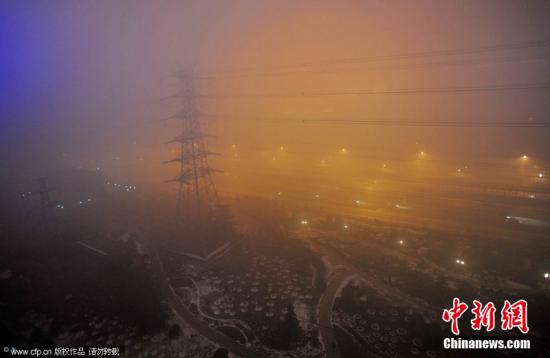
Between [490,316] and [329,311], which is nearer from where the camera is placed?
[490,316]

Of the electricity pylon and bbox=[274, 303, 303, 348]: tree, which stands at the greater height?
the electricity pylon

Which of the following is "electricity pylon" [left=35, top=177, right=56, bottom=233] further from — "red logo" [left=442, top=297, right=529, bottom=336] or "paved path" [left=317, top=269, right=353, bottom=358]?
"red logo" [left=442, top=297, right=529, bottom=336]


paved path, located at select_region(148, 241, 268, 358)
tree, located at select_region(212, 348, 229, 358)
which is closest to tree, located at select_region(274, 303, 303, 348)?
paved path, located at select_region(148, 241, 268, 358)

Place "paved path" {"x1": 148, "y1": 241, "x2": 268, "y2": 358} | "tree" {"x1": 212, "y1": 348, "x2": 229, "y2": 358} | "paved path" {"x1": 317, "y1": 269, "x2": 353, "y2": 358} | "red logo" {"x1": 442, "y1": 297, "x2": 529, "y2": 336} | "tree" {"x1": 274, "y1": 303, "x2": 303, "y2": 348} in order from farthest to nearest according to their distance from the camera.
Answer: "tree" {"x1": 274, "y1": 303, "x2": 303, "y2": 348} → "red logo" {"x1": 442, "y1": 297, "x2": 529, "y2": 336} → "paved path" {"x1": 317, "y1": 269, "x2": 353, "y2": 358} → "paved path" {"x1": 148, "y1": 241, "x2": 268, "y2": 358} → "tree" {"x1": 212, "y1": 348, "x2": 229, "y2": 358}

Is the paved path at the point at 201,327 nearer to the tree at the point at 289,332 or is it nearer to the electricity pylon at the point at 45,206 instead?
the tree at the point at 289,332

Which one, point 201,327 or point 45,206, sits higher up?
point 45,206

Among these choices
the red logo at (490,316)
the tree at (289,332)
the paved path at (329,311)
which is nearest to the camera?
the paved path at (329,311)

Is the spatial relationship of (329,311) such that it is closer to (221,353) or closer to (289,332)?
(289,332)

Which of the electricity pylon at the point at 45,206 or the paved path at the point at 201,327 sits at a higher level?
the electricity pylon at the point at 45,206

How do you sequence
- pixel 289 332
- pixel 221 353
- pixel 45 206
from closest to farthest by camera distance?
pixel 221 353
pixel 289 332
pixel 45 206

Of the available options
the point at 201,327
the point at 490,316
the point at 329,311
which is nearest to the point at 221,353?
the point at 201,327

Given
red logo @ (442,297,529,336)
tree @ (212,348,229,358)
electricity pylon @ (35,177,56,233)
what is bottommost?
tree @ (212,348,229,358)

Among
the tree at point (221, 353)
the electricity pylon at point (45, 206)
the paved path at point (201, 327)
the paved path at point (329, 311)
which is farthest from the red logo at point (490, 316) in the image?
the electricity pylon at point (45, 206)
